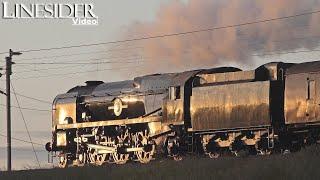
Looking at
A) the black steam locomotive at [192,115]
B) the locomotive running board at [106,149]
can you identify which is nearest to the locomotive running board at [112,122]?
the black steam locomotive at [192,115]

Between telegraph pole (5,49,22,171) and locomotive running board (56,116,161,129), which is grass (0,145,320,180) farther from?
telegraph pole (5,49,22,171)

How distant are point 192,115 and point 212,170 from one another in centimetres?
943

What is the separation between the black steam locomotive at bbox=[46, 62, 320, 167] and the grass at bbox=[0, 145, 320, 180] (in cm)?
491

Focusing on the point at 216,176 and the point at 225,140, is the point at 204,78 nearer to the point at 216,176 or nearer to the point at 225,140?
the point at 225,140

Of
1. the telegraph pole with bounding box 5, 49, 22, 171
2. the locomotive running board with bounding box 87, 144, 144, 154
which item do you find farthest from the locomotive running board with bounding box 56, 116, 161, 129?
the telegraph pole with bounding box 5, 49, 22, 171

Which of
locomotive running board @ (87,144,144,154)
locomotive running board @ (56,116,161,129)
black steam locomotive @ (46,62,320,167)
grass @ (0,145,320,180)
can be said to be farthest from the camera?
locomotive running board @ (87,144,144,154)

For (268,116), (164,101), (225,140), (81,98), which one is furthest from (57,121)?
(268,116)

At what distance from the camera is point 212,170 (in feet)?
72.8

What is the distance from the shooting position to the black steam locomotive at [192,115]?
28.5 metres

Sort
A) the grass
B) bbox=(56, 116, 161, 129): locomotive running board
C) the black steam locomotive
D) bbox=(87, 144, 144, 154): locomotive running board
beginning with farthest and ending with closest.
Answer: bbox=(87, 144, 144, 154): locomotive running board
bbox=(56, 116, 161, 129): locomotive running board
the black steam locomotive
the grass

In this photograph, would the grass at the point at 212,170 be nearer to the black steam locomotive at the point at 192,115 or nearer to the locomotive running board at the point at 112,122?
the black steam locomotive at the point at 192,115

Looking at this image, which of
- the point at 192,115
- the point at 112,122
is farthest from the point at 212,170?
the point at 112,122

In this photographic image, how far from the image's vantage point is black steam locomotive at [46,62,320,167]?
28.5 m

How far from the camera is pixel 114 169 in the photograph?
2562 centimetres
